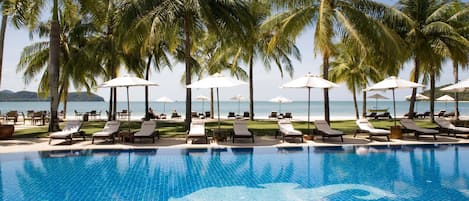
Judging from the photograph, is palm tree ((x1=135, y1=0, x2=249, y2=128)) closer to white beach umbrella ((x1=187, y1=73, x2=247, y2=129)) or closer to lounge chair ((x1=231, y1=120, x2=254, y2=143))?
white beach umbrella ((x1=187, y1=73, x2=247, y2=129))

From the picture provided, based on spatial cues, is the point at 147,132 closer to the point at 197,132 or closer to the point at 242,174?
the point at 197,132

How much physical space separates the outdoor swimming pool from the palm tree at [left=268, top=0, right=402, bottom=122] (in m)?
4.35

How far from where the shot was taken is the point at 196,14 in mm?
15141

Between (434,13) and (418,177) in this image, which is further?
(434,13)

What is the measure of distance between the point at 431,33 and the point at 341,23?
6070mm

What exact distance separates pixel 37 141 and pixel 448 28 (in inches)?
715

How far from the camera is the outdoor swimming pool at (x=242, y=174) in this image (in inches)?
256

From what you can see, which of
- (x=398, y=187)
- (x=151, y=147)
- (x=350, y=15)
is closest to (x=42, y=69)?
(x=151, y=147)

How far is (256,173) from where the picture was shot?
8172 mm

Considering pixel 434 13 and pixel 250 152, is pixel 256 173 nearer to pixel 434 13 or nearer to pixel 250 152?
pixel 250 152

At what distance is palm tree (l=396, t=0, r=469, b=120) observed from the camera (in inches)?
634

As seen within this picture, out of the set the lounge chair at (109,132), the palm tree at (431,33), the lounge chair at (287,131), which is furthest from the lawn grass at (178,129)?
the palm tree at (431,33)

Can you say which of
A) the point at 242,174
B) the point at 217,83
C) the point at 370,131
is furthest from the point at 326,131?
the point at 242,174

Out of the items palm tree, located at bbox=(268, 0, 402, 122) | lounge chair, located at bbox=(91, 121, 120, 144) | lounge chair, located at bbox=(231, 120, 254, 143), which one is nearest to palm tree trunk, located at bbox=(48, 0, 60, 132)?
lounge chair, located at bbox=(91, 121, 120, 144)
